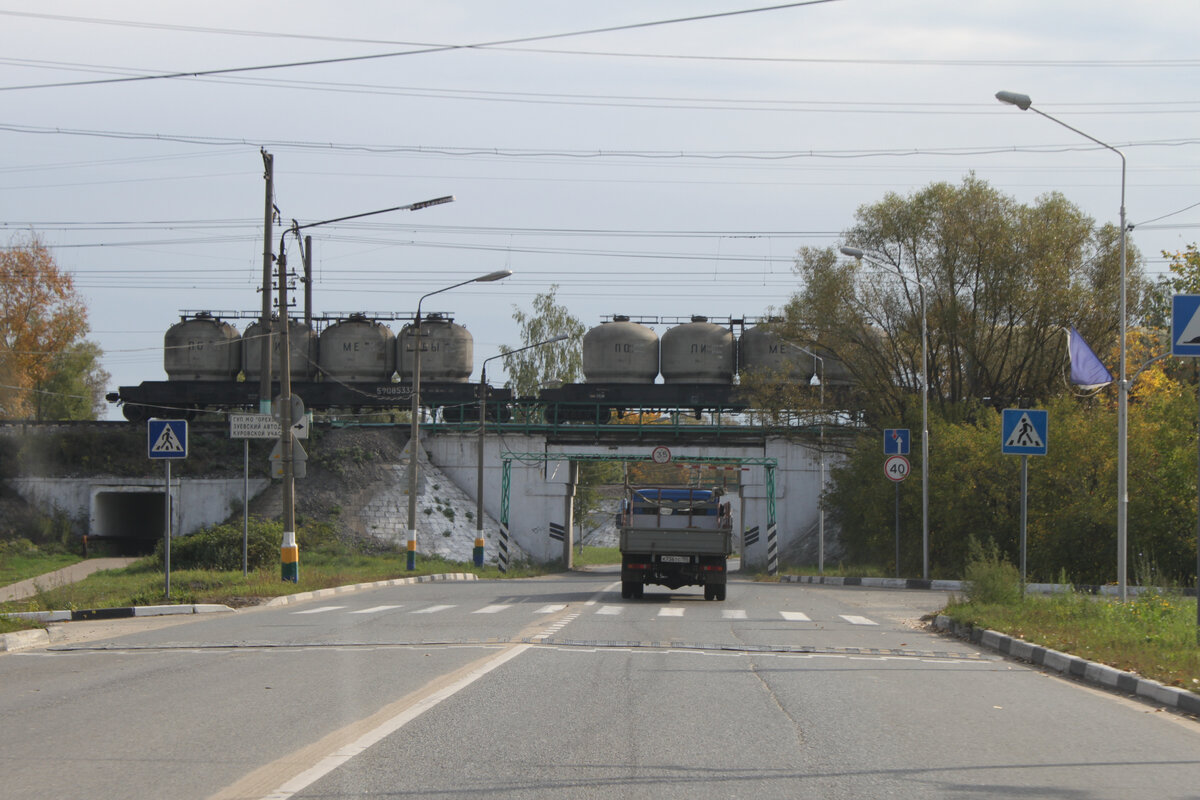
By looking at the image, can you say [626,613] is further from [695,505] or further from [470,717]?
[470,717]

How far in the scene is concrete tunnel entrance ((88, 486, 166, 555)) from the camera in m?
47.5

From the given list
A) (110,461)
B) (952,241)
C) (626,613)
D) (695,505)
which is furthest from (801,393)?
(110,461)

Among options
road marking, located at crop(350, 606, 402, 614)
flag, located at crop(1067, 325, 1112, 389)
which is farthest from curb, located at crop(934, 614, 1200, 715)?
road marking, located at crop(350, 606, 402, 614)

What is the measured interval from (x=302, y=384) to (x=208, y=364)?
17.2ft

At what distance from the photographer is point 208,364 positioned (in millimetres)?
54438

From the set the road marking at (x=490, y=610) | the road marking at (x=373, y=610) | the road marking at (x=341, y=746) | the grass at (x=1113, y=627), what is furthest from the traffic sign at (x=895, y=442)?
the road marking at (x=341, y=746)

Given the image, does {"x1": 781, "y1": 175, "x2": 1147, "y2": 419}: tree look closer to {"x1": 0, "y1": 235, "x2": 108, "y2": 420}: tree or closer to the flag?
the flag

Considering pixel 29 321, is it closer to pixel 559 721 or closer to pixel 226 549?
pixel 226 549

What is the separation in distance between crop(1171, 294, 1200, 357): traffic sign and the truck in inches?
434

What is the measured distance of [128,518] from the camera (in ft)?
172

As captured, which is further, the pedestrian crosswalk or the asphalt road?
the pedestrian crosswalk

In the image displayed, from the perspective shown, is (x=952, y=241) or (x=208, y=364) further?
(x=208, y=364)

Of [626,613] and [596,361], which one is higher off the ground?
[596,361]

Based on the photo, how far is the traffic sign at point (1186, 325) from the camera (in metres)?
13.0
